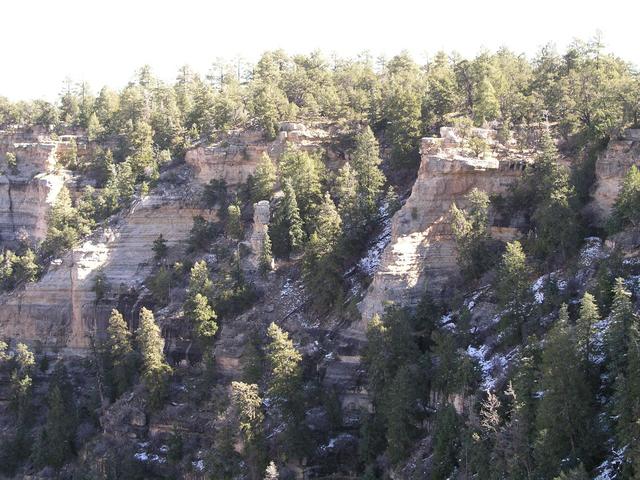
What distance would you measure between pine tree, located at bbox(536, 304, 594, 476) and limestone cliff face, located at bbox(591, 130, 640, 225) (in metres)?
12.7

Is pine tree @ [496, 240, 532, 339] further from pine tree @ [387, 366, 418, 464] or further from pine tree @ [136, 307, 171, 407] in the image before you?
pine tree @ [136, 307, 171, 407]

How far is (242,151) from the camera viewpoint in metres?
62.0

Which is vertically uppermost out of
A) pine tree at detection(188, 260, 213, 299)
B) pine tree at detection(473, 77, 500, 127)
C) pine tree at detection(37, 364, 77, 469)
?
pine tree at detection(473, 77, 500, 127)

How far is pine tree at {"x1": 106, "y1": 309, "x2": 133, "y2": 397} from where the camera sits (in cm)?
5266

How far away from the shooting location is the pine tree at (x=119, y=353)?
52.7 m

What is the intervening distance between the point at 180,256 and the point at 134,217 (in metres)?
4.39

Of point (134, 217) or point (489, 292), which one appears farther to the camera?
point (134, 217)

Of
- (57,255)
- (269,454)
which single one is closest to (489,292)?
(269,454)

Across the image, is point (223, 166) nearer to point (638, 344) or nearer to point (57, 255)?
point (57, 255)

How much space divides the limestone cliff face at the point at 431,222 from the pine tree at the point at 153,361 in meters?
11.8

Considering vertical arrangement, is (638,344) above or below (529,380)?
above

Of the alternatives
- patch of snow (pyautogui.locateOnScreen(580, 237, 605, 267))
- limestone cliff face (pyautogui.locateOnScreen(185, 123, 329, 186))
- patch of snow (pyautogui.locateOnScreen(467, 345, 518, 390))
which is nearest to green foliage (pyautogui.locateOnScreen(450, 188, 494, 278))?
patch of snow (pyautogui.locateOnScreen(580, 237, 605, 267))

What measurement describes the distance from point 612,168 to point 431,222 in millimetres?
9598

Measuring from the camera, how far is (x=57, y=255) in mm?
61562
